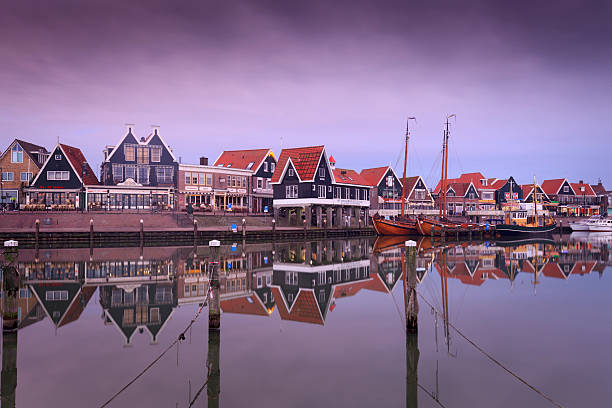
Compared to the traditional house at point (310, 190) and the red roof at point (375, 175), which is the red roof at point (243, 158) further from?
the red roof at point (375, 175)

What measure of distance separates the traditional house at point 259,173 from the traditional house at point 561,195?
77.4 metres

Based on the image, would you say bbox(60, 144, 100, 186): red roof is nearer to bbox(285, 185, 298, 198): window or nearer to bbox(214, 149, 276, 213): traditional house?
bbox(214, 149, 276, 213): traditional house

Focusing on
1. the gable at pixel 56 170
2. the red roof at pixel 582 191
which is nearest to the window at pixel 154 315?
the gable at pixel 56 170

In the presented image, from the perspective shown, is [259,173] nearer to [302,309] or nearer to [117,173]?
[117,173]

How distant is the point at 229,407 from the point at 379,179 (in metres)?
71.2

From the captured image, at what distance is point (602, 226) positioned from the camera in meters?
84.4

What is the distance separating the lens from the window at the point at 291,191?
58.5 metres

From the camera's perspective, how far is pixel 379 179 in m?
77.1

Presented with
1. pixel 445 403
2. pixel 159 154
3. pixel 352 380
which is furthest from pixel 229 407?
pixel 159 154

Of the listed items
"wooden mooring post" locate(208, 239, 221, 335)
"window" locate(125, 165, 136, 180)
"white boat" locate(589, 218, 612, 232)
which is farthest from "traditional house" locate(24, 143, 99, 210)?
"white boat" locate(589, 218, 612, 232)

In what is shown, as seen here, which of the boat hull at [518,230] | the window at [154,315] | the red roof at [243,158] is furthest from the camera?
the red roof at [243,158]

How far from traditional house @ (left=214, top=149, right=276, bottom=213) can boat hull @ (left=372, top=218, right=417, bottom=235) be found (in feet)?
59.6

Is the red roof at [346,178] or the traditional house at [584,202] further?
the traditional house at [584,202]

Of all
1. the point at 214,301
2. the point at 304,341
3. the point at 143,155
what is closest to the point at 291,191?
the point at 143,155
